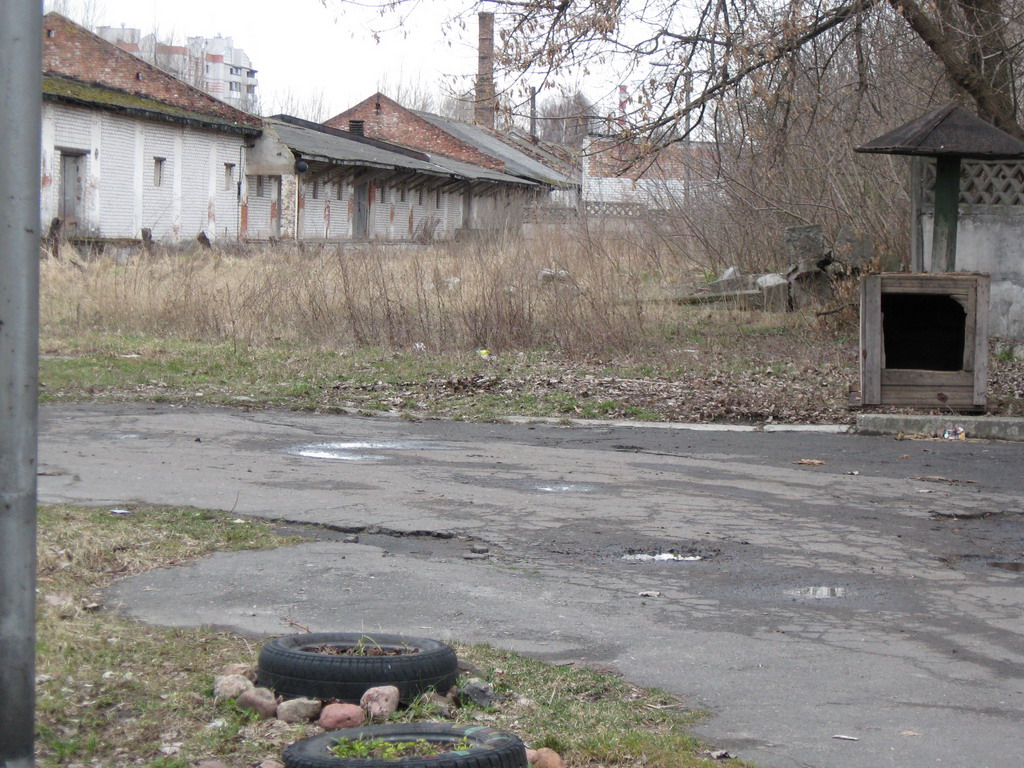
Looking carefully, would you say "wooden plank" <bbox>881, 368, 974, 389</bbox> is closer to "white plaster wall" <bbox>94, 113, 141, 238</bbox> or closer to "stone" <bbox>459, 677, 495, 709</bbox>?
"stone" <bbox>459, 677, 495, 709</bbox>

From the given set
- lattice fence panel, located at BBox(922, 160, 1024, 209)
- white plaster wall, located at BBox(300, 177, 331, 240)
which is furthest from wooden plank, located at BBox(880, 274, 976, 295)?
white plaster wall, located at BBox(300, 177, 331, 240)

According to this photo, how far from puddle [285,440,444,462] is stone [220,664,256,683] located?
15.5ft

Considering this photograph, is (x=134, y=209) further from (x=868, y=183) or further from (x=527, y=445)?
(x=527, y=445)

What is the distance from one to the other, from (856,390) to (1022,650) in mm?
6886

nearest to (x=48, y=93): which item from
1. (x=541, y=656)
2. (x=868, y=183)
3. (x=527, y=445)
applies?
(x=868, y=183)

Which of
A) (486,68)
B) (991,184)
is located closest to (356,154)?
(486,68)

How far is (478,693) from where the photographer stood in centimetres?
397

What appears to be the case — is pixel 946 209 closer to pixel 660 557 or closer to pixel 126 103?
pixel 660 557

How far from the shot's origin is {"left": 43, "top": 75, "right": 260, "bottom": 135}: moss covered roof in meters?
31.3

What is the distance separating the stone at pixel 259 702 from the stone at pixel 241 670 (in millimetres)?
223

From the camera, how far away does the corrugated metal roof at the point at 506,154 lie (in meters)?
65.4

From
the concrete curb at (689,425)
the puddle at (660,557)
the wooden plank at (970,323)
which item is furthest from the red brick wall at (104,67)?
the puddle at (660,557)

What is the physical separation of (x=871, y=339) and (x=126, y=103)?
28.8 metres

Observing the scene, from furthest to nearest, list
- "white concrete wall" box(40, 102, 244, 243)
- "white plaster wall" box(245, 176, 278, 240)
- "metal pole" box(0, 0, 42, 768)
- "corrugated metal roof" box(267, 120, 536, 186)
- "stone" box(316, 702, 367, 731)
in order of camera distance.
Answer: "white plaster wall" box(245, 176, 278, 240), "corrugated metal roof" box(267, 120, 536, 186), "white concrete wall" box(40, 102, 244, 243), "stone" box(316, 702, 367, 731), "metal pole" box(0, 0, 42, 768)
